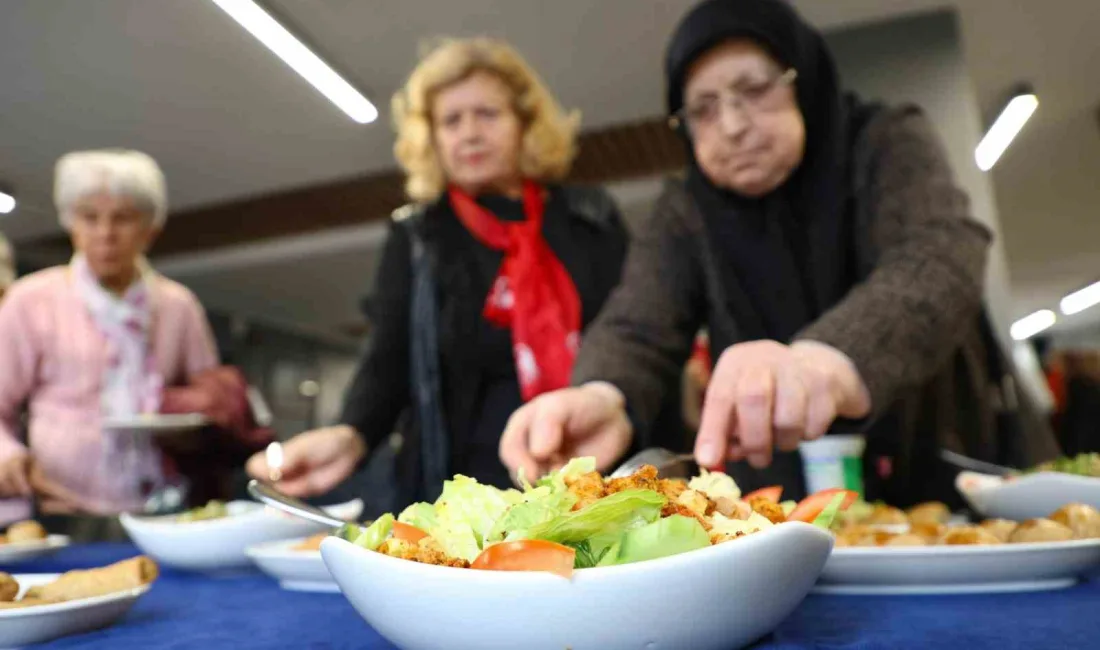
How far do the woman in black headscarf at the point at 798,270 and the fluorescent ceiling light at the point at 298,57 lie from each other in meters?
1.40

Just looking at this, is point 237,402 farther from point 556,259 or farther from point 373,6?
point 373,6

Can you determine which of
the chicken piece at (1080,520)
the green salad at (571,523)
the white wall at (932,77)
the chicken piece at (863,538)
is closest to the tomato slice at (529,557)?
the green salad at (571,523)

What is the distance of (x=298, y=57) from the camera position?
241cm

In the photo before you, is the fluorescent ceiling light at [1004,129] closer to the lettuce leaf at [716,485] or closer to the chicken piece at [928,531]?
the chicken piece at [928,531]

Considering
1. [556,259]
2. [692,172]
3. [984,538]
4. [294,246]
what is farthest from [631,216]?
[984,538]

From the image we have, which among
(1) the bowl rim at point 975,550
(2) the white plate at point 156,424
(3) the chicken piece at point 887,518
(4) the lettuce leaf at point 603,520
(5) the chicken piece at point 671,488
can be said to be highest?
(2) the white plate at point 156,424

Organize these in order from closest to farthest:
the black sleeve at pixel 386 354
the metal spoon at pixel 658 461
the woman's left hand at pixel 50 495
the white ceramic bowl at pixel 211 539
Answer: the metal spoon at pixel 658 461 → the white ceramic bowl at pixel 211 539 → the woman's left hand at pixel 50 495 → the black sleeve at pixel 386 354

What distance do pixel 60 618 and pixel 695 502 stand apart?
390mm

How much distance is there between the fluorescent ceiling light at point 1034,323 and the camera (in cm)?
263

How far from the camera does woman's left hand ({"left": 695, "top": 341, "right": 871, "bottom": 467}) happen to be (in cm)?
61

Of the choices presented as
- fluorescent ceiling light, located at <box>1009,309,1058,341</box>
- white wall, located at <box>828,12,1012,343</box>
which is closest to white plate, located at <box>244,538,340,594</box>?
fluorescent ceiling light, located at <box>1009,309,1058,341</box>

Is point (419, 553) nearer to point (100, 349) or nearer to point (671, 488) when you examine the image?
point (671, 488)

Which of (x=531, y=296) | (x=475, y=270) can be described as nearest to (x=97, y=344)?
(x=475, y=270)

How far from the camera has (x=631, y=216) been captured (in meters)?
4.98
